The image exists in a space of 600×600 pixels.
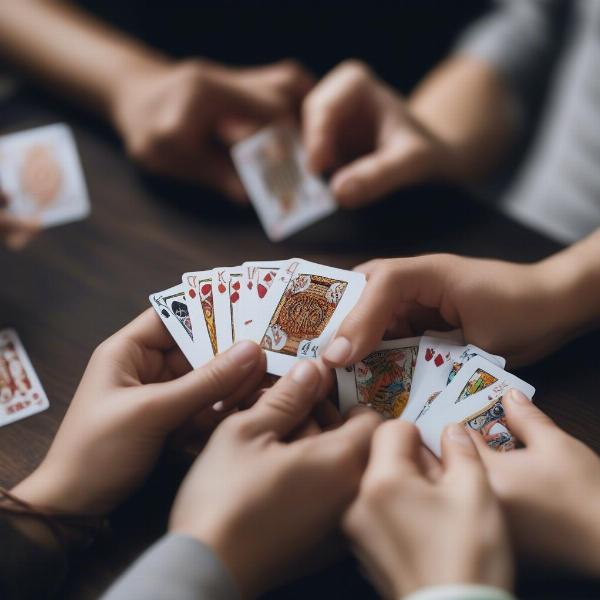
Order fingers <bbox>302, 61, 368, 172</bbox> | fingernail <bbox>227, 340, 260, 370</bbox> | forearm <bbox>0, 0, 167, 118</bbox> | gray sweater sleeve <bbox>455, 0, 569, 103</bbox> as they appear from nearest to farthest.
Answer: fingernail <bbox>227, 340, 260, 370</bbox>, fingers <bbox>302, 61, 368, 172</bbox>, forearm <bbox>0, 0, 167, 118</bbox>, gray sweater sleeve <bbox>455, 0, 569, 103</bbox>

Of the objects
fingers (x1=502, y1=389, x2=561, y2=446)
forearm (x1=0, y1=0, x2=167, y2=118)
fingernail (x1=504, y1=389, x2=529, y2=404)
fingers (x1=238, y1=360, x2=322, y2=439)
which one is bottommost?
Answer: fingers (x1=502, y1=389, x2=561, y2=446)

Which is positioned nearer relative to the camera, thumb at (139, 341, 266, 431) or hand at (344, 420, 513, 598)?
hand at (344, 420, 513, 598)

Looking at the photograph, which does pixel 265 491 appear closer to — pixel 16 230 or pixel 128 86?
pixel 16 230

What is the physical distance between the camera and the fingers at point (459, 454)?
30.2 inches

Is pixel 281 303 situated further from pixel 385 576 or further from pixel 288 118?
pixel 288 118

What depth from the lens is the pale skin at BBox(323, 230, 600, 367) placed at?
0.93 m

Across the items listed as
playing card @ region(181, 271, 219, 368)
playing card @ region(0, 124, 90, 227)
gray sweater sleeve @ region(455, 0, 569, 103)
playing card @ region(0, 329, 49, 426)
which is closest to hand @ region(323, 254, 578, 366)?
playing card @ region(181, 271, 219, 368)

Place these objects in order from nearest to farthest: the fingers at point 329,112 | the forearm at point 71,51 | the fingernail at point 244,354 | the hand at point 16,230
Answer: the fingernail at point 244,354 → the hand at point 16,230 → the fingers at point 329,112 → the forearm at point 71,51

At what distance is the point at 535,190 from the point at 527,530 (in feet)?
4.95

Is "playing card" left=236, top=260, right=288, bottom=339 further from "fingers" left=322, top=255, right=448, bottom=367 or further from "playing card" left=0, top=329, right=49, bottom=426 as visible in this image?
"playing card" left=0, top=329, right=49, bottom=426

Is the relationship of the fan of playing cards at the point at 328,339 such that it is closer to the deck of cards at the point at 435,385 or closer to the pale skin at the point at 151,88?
the deck of cards at the point at 435,385

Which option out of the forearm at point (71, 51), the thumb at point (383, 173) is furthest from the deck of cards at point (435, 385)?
the forearm at point (71, 51)

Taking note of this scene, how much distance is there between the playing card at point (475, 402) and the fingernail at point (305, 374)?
194 millimetres

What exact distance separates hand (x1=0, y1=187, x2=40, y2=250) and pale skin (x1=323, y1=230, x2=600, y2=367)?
744 mm
